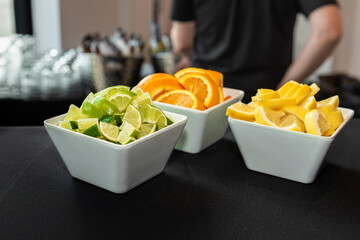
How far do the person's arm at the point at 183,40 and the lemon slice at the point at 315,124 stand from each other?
1.47 meters

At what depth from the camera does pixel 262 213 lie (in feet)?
2.23

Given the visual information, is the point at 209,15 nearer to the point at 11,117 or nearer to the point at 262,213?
the point at 11,117

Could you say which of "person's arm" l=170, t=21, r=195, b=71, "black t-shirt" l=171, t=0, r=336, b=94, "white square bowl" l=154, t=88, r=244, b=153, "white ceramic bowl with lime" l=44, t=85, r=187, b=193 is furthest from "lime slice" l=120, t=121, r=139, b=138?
"person's arm" l=170, t=21, r=195, b=71

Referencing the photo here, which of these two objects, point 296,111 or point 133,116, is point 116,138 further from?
point 296,111

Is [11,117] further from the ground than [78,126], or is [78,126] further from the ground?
[78,126]

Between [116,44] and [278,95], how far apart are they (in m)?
1.66

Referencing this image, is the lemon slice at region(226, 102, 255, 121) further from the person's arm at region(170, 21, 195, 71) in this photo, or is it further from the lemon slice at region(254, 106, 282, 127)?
the person's arm at region(170, 21, 195, 71)

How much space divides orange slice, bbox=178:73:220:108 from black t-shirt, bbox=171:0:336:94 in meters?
1.04

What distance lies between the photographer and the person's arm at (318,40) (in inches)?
70.2

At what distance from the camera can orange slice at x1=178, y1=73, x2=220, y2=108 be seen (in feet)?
2.94

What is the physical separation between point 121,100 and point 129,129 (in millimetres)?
83

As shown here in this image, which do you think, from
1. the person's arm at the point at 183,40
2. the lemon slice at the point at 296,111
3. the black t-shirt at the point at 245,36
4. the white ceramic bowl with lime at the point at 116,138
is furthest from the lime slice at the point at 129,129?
the person's arm at the point at 183,40

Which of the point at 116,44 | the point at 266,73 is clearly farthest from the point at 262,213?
the point at 116,44

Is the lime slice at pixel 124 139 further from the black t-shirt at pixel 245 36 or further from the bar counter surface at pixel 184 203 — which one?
the black t-shirt at pixel 245 36
